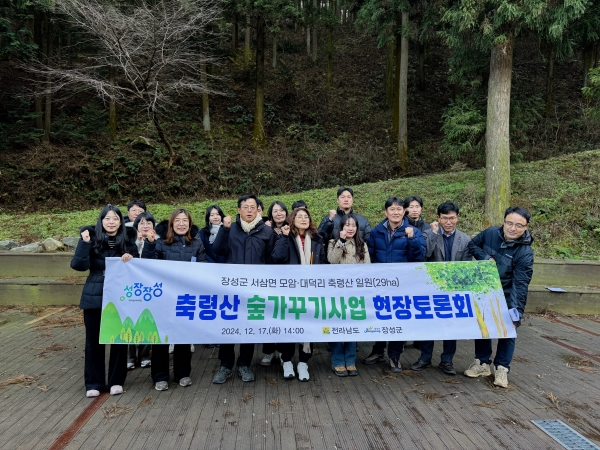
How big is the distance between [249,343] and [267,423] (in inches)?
36.7

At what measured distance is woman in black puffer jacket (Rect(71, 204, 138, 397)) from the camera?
3936 millimetres

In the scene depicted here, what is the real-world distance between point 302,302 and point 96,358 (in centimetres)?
207


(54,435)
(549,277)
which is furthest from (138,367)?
(549,277)

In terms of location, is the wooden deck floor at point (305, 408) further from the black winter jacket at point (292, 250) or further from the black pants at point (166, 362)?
the black winter jacket at point (292, 250)

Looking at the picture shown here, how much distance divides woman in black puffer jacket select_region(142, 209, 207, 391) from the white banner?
12cm

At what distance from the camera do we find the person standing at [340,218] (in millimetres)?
4992

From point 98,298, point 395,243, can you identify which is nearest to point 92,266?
point 98,298

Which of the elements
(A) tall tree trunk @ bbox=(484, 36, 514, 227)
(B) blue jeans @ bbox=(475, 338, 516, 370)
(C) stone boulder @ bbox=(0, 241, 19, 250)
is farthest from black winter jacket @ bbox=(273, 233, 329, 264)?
(C) stone boulder @ bbox=(0, 241, 19, 250)

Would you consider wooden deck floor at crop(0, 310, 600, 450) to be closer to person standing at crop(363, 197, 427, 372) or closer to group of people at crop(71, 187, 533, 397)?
group of people at crop(71, 187, 533, 397)

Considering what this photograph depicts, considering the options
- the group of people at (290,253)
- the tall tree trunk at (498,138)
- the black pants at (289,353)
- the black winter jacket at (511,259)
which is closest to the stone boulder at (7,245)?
the group of people at (290,253)

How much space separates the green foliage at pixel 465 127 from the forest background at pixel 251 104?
0.13 feet

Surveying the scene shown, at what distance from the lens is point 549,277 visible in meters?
7.49

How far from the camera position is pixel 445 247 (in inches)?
183

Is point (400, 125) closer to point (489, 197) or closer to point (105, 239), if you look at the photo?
point (489, 197)
